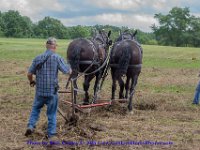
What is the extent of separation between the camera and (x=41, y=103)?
28.1ft

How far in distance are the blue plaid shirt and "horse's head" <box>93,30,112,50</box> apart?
4.21 meters

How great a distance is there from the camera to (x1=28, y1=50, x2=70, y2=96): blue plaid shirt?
27.3ft

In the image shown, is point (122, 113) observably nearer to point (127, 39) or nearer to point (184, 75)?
point (127, 39)

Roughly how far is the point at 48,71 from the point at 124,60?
3.57 meters

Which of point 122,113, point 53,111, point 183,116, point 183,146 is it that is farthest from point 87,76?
point 183,146

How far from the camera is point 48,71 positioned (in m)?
8.34

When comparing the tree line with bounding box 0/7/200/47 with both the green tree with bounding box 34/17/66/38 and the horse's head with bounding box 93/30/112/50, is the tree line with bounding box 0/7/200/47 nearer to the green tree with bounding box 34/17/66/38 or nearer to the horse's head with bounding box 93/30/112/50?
the green tree with bounding box 34/17/66/38

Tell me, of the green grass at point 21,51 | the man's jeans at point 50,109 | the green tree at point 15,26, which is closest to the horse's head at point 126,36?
the man's jeans at point 50,109

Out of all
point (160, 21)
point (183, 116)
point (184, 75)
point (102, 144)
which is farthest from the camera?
point (160, 21)

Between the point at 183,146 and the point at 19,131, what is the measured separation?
3.36 m

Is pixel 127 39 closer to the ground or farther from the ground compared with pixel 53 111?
farther from the ground

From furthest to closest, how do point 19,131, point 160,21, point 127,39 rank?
point 160,21 → point 127,39 → point 19,131

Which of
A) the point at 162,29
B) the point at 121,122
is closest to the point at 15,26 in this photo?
the point at 162,29

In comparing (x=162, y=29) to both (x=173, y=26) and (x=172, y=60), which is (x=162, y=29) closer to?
(x=173, y=26)
